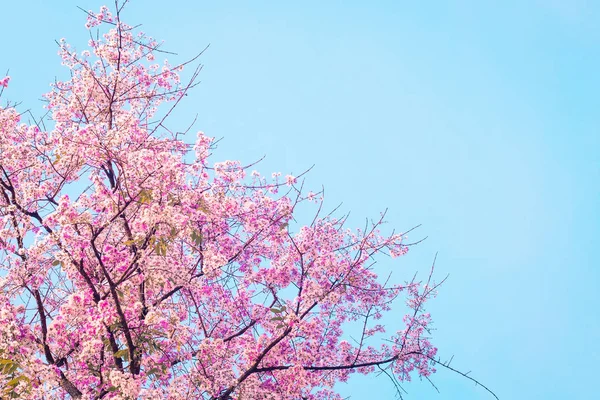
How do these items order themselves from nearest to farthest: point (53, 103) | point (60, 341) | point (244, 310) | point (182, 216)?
1. point (182, 216)
2. point (60, 341)
3. point (244, 310)
4. point (53, 103)

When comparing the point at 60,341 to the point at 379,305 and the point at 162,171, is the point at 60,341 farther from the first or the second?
the point at 379,305

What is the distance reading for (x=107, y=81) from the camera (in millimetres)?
8031

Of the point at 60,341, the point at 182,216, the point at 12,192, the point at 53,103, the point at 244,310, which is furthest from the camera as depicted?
the point at 53,103

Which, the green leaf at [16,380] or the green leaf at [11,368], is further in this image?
the green leaf at [11,368]

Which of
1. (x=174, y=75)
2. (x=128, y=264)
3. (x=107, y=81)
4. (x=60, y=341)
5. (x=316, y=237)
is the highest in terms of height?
(x=174, y=75)

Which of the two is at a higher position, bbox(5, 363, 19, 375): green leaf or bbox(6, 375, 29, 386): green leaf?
bbox(5, 363, 19, 375): green leaf

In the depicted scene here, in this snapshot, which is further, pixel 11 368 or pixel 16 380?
pixel 11 368

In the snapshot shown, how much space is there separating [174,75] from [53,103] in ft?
A: 5.38

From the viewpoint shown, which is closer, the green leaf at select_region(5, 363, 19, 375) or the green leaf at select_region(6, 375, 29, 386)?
the green leaf at select_region(6, 375, 29, 386)

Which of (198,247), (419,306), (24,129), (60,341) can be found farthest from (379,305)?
(24,129)

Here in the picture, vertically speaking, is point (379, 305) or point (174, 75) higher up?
point (174, 75)

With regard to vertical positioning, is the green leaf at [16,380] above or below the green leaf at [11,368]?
below

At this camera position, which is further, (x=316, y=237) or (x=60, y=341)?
(x=316, y=237)

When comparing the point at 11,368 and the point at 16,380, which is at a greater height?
the point at 11,368
